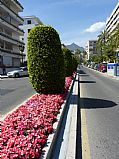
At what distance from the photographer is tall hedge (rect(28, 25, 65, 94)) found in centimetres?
1196

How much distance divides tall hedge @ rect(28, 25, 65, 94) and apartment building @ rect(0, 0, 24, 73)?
1563 inches

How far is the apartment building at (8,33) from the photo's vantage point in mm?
56706

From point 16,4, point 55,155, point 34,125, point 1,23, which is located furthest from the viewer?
point 16,4

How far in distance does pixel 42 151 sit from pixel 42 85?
718 cm

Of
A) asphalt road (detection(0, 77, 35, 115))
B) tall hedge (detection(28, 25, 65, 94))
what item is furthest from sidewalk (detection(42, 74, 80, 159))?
tall hedge (detection(28, 25, 65, 94))

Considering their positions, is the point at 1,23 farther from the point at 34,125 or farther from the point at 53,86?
the point at 34,125

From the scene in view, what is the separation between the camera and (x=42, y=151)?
5.00 m

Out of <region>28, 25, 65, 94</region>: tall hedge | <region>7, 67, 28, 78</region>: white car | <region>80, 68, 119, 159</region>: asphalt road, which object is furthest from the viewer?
<region>7, 67, 28, 78</region>: white car

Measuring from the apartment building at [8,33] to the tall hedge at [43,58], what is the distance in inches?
1563

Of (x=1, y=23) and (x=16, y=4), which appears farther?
(x=16, y=4)

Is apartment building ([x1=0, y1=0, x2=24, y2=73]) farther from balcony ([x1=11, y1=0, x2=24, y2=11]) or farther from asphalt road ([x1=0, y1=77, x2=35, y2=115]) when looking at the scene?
asphalt road ([x1=0, y1=77, x2=35, y2=115])

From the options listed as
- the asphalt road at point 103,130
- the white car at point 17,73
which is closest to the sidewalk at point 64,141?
the asphalt road at point 103,130

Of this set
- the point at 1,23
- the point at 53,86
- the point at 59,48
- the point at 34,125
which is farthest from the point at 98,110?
the point at 1,23

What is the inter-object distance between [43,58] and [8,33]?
56.6 meters
